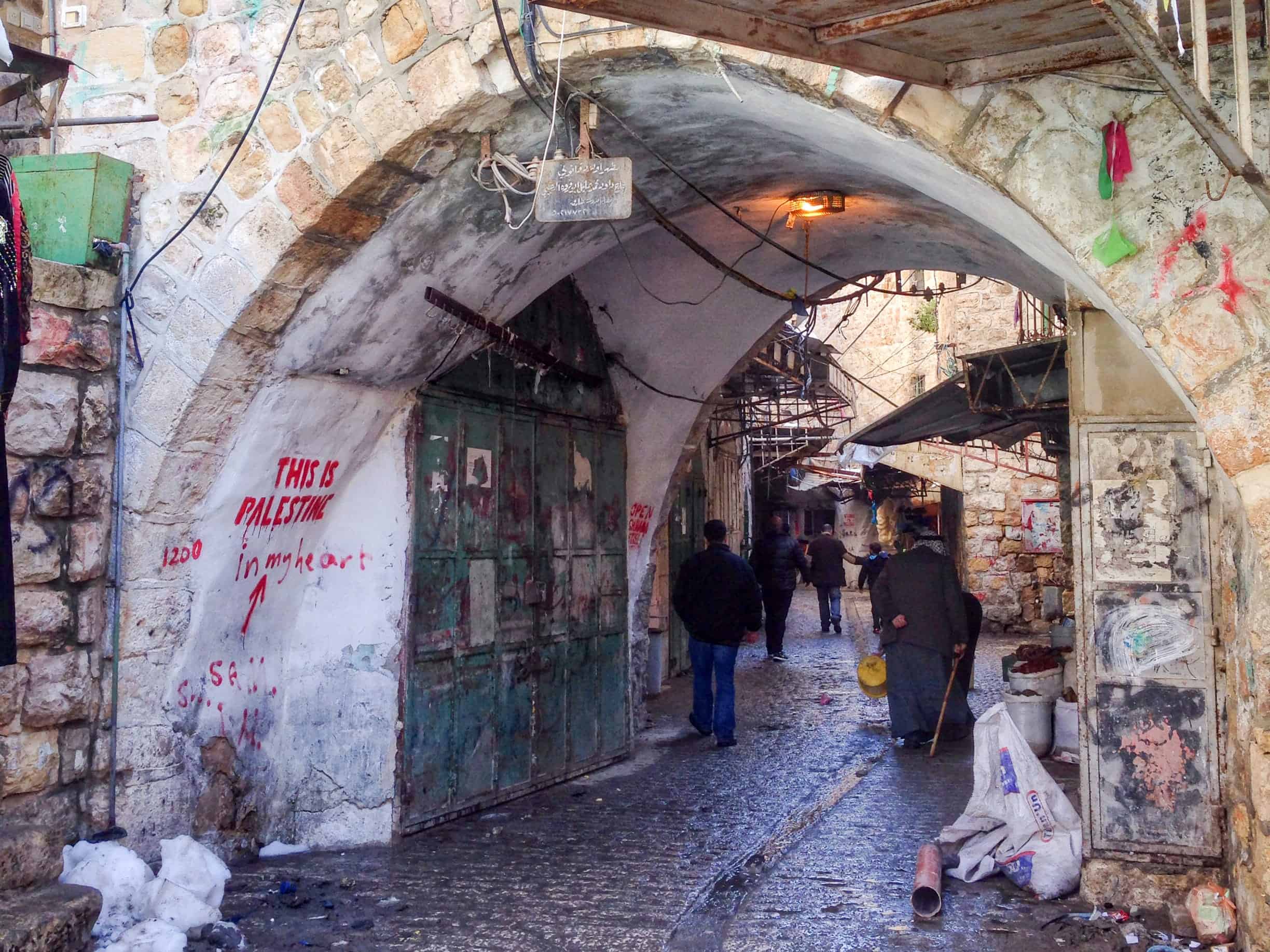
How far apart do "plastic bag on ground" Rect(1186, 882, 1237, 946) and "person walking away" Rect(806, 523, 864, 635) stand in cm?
1258

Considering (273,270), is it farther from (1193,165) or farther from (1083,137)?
(1193,165)

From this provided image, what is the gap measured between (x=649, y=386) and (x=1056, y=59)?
503 cm

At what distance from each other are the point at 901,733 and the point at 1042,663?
1321 millimetres

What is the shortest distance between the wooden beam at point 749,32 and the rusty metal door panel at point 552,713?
442 centimetres

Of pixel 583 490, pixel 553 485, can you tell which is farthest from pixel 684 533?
pixel 553 485

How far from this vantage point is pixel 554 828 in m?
6.25

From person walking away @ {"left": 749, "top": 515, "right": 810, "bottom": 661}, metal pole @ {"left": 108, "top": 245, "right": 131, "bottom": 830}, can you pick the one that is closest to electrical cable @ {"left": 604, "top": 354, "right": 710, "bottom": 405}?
metal pole @ {"left": 108, "top": 245, "right": 131, "bottom": 830}

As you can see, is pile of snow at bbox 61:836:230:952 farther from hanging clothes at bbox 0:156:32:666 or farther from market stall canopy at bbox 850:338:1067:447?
market stall canopy at bbox 850:338:1067:447

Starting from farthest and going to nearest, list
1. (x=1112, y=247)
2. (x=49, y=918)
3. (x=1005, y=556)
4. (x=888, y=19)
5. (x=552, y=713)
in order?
1. (x=1005, y=556)
2. (x=552, y=713)
3. (x=49, y=918)
4. (x=1112, y=247)
5. (x=888, y=19)

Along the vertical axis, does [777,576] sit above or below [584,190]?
below

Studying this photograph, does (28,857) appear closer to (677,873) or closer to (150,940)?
(150,940)

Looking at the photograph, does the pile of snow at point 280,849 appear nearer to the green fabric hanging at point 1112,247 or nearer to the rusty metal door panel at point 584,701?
the rusty metal door panel at point 584,701

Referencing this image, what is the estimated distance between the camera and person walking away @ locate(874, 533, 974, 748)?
8.38 m

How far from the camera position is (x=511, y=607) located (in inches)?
271
